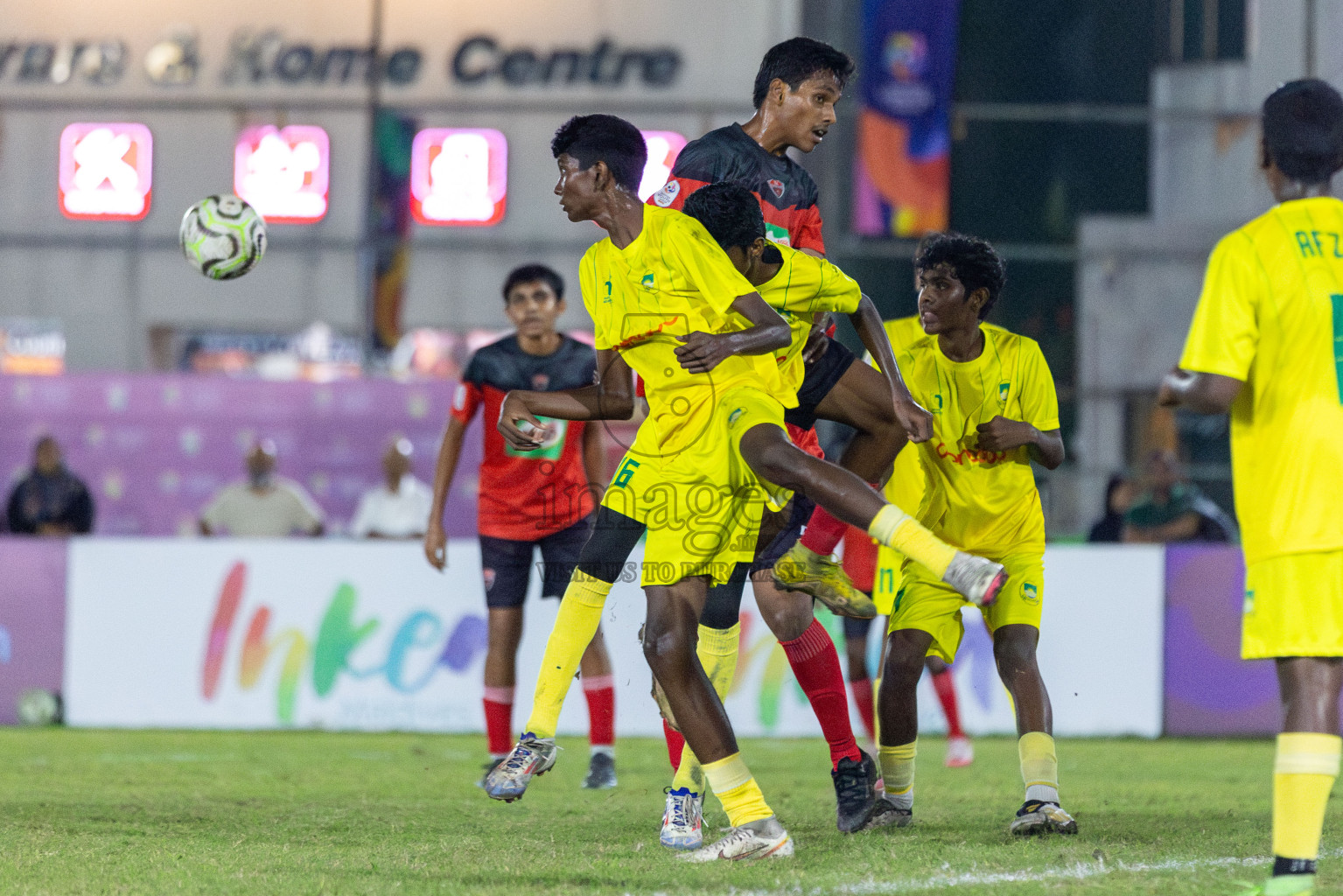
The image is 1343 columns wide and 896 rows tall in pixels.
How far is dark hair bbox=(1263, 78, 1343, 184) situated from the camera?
3.87m

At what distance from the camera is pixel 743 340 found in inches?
179

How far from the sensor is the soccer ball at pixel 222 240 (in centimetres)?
721

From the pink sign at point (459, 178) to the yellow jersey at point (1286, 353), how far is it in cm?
1472

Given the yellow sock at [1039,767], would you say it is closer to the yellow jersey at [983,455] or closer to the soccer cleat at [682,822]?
the yellow jersey at [983,455]

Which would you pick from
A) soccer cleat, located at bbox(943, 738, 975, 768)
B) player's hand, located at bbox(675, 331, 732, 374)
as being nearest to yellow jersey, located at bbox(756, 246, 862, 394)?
player's hand, located at bbox(675, 331, 732, 374)

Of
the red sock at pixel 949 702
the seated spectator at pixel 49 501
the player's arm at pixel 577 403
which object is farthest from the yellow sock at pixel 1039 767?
the seated spectator at pixel 49 501

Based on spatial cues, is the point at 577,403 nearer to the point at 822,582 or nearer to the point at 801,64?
the point at 822,582

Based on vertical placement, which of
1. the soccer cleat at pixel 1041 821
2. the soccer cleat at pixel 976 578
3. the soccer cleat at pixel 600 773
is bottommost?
the soccer cleat at pixel 600 773

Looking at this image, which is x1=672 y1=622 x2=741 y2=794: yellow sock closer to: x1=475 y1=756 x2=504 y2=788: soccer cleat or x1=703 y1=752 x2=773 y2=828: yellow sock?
x1=475 y1=756 x2=504 y2=788: soccer cleat

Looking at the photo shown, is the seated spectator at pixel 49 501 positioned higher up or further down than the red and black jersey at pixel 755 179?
further down

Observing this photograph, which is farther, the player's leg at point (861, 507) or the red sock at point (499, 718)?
the red sock at point (499, 718)

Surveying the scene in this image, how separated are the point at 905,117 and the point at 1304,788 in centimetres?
1450

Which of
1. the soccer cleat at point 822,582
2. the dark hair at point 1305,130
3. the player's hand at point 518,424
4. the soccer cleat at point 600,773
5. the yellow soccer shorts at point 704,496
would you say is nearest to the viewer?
the dark hair at point 1305,130

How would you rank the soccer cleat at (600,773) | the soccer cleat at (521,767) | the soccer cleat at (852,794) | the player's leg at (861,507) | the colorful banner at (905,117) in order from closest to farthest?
the player's leg at (861,507), the soccer cleat at (521,767), the soccer cleat at (852,794), the soccer cleat at (600,773), the colorful banner at (905,117)
